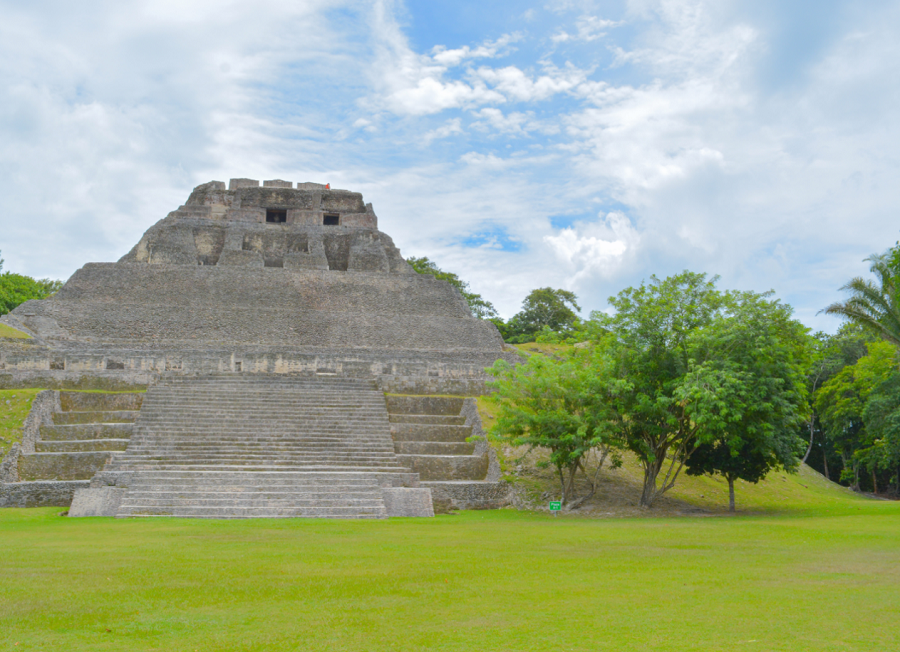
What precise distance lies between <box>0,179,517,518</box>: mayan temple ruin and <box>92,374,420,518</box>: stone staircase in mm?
36

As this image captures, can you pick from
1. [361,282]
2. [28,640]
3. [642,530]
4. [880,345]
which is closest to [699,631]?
[28,640]

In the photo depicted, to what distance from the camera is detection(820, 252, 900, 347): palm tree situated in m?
15.8

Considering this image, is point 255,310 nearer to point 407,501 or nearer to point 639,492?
point 407,501

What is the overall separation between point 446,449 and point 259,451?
367 centimetres

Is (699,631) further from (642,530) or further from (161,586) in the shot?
(642,530)

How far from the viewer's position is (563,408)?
44.8 feet

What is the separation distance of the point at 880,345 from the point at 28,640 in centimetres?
2309

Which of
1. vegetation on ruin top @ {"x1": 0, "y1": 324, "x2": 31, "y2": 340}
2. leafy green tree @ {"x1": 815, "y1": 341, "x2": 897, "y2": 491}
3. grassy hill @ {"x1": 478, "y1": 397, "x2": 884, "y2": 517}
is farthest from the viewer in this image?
leafy green tree @ {"x1": 815, "y1": 341, "x2": 897, "y2": 491}

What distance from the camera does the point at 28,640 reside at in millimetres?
3656

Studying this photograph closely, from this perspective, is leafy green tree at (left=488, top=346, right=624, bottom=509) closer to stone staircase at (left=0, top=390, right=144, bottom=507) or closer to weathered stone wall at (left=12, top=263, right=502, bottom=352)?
stone staircase at (left=0, top=390, right=144, bottom=507)

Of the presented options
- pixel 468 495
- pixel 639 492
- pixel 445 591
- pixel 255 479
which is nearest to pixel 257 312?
pixel 255 479

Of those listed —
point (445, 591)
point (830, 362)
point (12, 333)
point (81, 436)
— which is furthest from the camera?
point (830, 362)

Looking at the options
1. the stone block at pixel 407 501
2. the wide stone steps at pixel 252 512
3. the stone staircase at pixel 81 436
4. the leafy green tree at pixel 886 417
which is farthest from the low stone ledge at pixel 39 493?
the leafy green tree at pixel 886 417

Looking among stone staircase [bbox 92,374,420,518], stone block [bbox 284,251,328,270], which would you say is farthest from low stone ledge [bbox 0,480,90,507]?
stone block [bbox 284,251,328,270]
